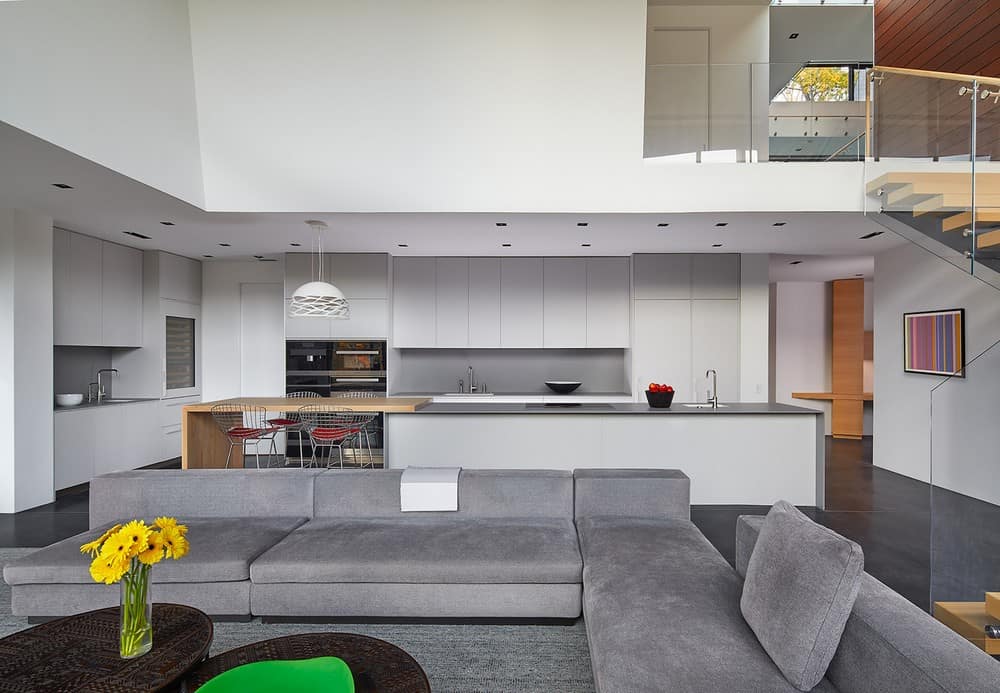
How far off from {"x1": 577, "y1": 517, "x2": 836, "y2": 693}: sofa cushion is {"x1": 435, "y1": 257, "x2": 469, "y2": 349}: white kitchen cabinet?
471 cm

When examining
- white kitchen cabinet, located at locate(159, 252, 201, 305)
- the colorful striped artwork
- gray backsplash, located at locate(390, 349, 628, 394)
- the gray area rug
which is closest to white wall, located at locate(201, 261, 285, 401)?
white kitchen cabinet, located at locate(159, 252, 201, 305)

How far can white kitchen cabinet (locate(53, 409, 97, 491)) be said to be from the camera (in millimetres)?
5410

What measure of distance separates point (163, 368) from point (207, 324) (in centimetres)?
99

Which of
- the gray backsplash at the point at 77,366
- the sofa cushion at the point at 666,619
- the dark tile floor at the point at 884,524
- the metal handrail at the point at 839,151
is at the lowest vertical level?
the dark tile floor at the point at 884,524

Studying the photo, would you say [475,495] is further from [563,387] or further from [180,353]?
[180,353]

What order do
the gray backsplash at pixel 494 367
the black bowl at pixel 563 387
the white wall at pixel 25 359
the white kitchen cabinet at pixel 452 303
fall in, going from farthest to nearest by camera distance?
the gray backsplash at pixel 494 367 < the white kitchen cabinet at pixel 452 303 < the black bowl at pixel 563 387 < the white wall at pixel 25 359

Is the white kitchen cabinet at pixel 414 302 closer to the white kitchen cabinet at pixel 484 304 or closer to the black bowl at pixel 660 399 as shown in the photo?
the white kitchen cabinet at pixel 484 304

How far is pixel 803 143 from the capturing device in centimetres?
482

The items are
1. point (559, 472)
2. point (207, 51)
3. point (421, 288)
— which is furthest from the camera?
point (421, 288)

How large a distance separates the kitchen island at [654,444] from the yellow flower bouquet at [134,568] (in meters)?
3.06

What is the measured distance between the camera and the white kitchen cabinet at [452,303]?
7.36m

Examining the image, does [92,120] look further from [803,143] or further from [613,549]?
[803,143]

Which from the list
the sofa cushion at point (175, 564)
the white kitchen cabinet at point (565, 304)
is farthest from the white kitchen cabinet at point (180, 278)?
the sofa cushion at point (175, 564)

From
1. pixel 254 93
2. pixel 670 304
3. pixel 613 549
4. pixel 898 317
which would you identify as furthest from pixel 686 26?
pixel 613 549
